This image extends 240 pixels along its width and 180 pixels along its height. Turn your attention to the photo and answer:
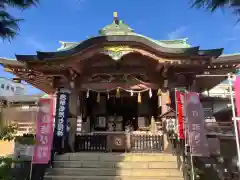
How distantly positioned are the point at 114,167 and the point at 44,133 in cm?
303

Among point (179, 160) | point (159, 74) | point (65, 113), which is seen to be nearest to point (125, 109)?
point (159, 74)

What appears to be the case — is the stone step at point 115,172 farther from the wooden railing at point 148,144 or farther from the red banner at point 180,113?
the wooden railing at point 148,144

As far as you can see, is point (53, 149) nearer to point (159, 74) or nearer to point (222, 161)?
point (159, 74)

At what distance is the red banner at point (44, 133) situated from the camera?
27.8 ft

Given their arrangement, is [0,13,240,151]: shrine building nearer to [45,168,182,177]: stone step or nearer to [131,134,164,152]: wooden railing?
[131,134,164,152]: wooden railing

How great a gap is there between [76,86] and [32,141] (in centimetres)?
342

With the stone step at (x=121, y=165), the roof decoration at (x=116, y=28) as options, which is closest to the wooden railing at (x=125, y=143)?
the stone step at (x=121, y=165)

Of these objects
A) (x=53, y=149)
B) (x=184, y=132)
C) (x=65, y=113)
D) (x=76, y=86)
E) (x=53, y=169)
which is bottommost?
(x=53, y=169)

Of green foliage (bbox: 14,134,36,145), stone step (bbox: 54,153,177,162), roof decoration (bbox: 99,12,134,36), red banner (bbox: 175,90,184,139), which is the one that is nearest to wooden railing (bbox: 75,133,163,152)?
stone step (bbox: 54,153,177,162)

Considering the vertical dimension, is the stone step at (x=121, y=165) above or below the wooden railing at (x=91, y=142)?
below

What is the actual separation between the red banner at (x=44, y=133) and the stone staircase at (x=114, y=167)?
1.97ft

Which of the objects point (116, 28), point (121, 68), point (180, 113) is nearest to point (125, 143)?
point (180, 113)

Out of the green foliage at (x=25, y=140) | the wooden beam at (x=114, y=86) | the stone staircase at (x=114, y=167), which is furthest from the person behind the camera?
the wooden beam at (x=114, y=86)

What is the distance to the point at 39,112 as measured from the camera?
8.95 metres
